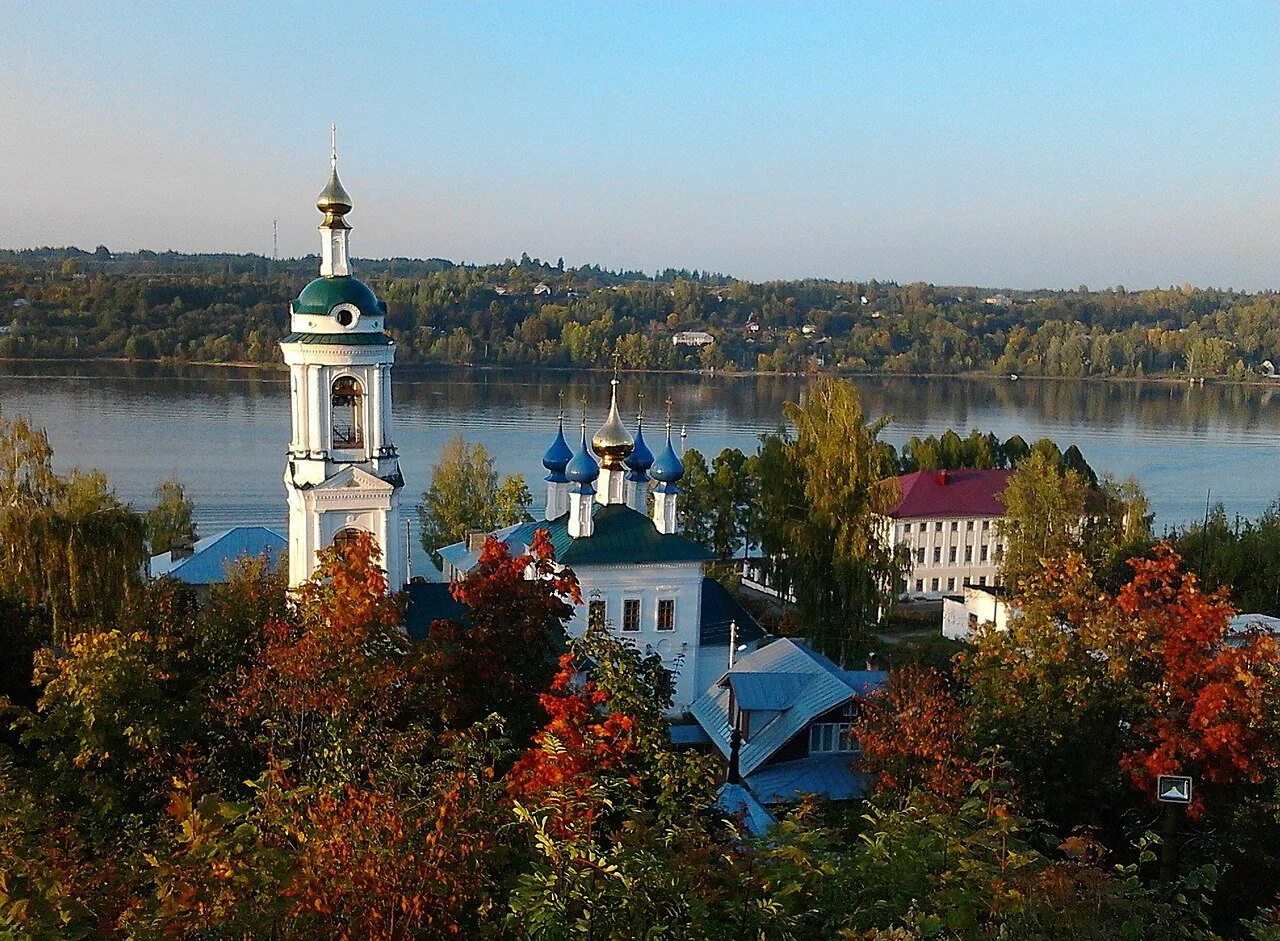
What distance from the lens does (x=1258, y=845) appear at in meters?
7.05

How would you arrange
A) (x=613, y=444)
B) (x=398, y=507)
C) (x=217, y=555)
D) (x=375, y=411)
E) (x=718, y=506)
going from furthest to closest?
(x=718, y=506) < (x=217, y=555) < (x=613, y=444) < (x=398, y=507) < (x=375, y=411)

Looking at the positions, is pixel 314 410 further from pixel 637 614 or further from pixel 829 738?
pixel 829 738

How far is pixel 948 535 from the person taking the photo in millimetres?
24328

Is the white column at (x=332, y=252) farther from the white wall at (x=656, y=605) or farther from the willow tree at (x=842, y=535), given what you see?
the willow tree at (x=842, y=535)

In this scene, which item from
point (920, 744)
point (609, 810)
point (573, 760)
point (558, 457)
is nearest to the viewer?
→ point (609, 810)

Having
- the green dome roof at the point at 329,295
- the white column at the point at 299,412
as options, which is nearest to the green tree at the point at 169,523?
the white column at the point at 299,412

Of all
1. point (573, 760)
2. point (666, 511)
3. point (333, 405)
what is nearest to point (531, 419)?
point (666, 511)

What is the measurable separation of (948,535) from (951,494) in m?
0.94

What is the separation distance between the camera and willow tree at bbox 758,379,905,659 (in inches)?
612

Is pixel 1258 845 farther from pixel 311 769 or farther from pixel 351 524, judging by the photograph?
pixel 351 524

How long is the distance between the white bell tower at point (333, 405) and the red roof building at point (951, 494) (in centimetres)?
1430

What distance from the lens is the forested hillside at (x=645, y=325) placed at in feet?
216

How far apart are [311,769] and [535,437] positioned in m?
35.1

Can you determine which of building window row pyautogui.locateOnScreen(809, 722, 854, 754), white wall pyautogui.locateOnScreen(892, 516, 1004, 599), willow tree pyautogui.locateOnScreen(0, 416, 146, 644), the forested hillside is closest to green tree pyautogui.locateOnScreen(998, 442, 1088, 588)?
white wall pyautogui.locateOnScreen(892, 516, 1004, 599)
